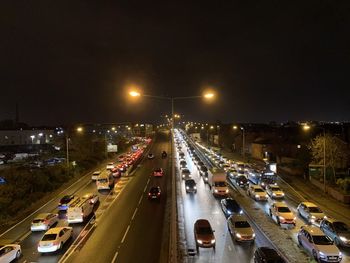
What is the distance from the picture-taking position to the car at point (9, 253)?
794 inches

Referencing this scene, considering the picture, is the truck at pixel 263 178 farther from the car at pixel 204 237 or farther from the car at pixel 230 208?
the car at pixel 204 237

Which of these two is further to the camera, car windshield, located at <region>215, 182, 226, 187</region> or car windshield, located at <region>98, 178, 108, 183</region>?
car windshield, located at <region>98, 178, 108, 183</region>

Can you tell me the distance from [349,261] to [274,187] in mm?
17574

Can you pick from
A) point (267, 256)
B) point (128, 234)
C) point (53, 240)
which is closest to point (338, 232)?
point (267, 256)

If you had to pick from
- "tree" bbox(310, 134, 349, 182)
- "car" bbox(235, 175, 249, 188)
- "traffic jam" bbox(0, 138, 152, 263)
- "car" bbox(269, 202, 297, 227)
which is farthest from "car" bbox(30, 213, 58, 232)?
"tree" bbox(310, 134, 349, 182)

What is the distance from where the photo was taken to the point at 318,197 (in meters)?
37.6

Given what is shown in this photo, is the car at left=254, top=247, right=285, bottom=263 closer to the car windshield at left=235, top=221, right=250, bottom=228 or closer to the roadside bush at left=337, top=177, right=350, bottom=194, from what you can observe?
the car windshield at left=235, top=221, right=250, bottom=228

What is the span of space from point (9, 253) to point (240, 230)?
565 inches

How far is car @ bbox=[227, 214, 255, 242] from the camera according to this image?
2241 centimetres

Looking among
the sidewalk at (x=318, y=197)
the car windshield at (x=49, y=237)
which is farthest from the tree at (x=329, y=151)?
the car windshield at (x=49, y=237)

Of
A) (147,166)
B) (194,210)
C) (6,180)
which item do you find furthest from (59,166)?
(194,210)

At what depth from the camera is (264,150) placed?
72250mm

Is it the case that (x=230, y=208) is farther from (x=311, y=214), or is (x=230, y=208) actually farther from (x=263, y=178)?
(x=263, y=178)

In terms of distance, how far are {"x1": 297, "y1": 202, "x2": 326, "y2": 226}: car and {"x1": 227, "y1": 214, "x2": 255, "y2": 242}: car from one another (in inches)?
262
